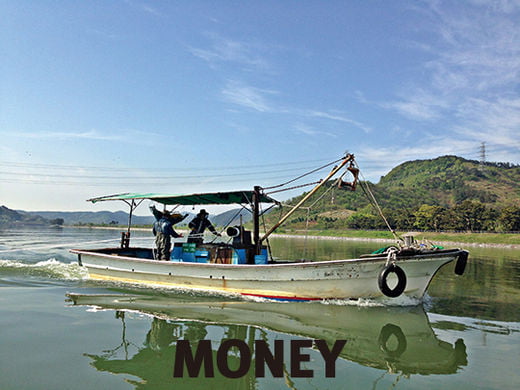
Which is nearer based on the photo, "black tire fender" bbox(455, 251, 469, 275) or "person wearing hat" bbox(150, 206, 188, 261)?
"black tire fender" bbox(455, 251, 469, 275)

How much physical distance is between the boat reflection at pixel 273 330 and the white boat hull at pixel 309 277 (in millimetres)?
432

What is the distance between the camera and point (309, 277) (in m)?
10.4

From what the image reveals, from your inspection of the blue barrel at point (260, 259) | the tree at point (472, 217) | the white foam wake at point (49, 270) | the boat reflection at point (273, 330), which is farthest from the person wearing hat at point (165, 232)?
the tree at point (472, 217)

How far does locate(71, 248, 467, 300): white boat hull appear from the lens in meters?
9.91

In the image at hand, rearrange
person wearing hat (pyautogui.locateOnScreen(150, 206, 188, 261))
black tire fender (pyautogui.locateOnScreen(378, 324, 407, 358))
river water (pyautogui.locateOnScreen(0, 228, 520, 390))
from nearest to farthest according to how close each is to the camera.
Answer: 1. river water (pyautogui.locateOnScreen(0, 228, 520, 390))
2. black tire fender (pyautogui.locateOnScreen(378, 324, 407, 358))
3. person wearing hat (pyautogui.locateOnScreen(150, 206, 188, 261))

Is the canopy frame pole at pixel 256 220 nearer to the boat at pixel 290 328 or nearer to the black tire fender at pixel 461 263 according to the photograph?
the boat at pixel 290 328

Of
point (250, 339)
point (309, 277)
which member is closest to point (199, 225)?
point (309, 277)

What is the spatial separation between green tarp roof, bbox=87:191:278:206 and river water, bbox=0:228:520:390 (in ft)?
12.0

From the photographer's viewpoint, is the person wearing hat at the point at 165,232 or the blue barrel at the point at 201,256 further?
the person wearing hat at the point at 165,232

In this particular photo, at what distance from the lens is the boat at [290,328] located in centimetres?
621

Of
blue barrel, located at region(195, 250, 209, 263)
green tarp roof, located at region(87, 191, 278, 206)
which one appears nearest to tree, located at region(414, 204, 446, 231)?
green tarp roof, located at region(87, 191, 278, 206)

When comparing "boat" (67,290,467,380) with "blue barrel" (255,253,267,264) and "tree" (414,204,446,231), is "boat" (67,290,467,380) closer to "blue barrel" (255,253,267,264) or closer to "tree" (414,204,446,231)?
"blue barrel" (255,253,267,264)

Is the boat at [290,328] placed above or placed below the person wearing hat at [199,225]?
below

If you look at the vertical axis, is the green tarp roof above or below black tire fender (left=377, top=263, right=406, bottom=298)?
above
